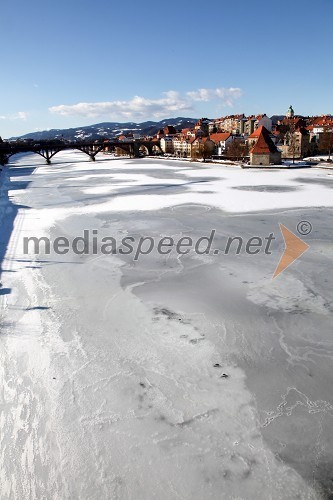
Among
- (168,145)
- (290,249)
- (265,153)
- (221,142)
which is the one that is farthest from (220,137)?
(290,249)

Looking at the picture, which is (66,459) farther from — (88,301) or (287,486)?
(88,301)

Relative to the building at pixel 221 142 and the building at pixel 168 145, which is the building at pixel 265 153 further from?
the building at pixel 168 145

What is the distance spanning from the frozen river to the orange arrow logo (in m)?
0.26

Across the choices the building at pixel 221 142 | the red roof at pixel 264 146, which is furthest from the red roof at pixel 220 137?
the red roof at pixel 264 146

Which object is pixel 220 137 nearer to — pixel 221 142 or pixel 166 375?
pixel 221 142

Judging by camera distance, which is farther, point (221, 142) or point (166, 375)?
point (221, 142)

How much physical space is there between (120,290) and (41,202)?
16535 millimetres

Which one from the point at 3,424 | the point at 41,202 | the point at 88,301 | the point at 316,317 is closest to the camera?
the point at 3,424

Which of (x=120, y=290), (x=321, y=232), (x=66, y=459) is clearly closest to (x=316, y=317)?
(x=120, y=290)

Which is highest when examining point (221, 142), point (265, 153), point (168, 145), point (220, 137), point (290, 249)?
point (220, 137)

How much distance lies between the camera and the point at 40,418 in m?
4.66

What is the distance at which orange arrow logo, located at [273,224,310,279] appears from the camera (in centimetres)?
986

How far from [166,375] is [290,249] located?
7.45 metres

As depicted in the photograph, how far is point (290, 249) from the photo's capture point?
37.4 ft
